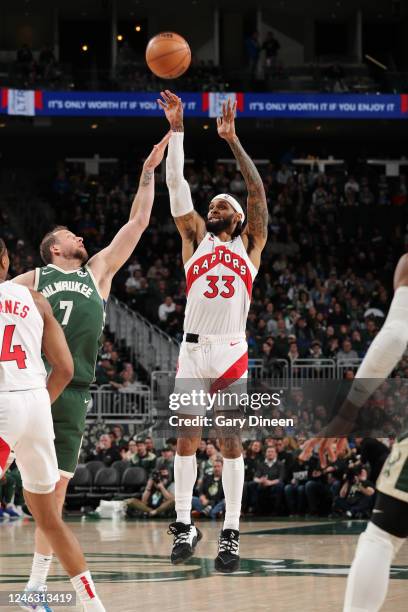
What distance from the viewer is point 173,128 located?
9500 mm

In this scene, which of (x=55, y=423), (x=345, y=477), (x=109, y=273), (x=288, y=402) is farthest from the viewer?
(x=288, y=402)

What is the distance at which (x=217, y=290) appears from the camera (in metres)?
9.30

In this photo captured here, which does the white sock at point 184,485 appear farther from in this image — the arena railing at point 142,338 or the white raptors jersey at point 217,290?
the arena railing at point 142,338

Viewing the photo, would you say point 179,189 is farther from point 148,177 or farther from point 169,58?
point 169,58

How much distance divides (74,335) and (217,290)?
5.06ft

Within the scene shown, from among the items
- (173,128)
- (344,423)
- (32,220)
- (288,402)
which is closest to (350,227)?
(32,220)

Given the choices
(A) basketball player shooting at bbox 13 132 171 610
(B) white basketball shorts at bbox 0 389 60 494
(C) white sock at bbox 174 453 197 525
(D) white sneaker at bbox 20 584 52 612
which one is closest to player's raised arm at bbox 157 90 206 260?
(A) basketball player shooting at bbox 13 132 171 610

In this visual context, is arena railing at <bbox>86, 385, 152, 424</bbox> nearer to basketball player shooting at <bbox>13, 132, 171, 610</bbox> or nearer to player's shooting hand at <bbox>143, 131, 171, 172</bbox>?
player's shooting hand at <bbox>143, 131, 171, 172</bbox>

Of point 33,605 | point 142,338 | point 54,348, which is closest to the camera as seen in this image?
point 54,348

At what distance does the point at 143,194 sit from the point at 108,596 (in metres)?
3.38

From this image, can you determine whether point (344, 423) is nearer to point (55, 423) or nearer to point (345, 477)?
point (55, 423)

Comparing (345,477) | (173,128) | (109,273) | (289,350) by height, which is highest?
(173,128)

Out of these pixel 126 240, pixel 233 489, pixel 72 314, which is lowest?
pixel 233 489

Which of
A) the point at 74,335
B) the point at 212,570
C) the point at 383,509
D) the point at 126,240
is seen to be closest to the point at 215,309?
the point at 126,240
